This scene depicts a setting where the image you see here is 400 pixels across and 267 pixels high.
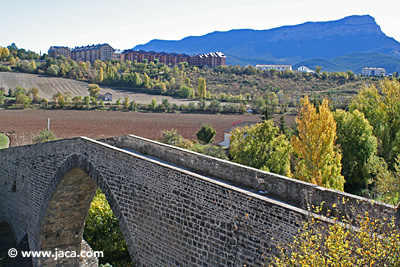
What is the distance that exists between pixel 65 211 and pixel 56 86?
6960 cm

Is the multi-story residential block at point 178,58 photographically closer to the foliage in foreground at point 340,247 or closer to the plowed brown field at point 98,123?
the plowed brown field at point 98,123

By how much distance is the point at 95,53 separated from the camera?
14138 centimetres

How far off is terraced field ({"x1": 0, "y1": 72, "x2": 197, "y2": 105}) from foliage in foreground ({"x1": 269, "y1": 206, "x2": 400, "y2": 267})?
67.5 metres

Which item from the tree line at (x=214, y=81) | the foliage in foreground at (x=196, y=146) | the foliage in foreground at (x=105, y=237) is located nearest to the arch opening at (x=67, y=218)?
the foliage in foreground at (x=105, y=237)

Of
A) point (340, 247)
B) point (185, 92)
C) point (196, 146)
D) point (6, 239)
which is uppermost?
point (185, 92)

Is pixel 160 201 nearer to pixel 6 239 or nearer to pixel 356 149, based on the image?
pixel 6 239

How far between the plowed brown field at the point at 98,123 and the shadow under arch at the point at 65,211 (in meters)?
23.0

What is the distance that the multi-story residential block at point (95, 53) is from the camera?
462ft

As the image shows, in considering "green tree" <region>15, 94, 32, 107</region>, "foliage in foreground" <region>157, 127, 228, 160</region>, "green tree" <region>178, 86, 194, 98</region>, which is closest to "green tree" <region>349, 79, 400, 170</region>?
"foliage in foreground" <region>157, 127, 228, 160</region>

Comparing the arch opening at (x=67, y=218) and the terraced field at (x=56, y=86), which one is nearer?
the arch opening at (x=67, y=218)

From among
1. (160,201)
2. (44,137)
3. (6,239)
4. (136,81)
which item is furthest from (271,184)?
(136,81)

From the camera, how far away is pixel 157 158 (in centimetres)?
1205

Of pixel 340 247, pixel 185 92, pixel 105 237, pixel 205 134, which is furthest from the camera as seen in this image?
pixel 185 92

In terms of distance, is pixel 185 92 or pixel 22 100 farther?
pixel 185 92
